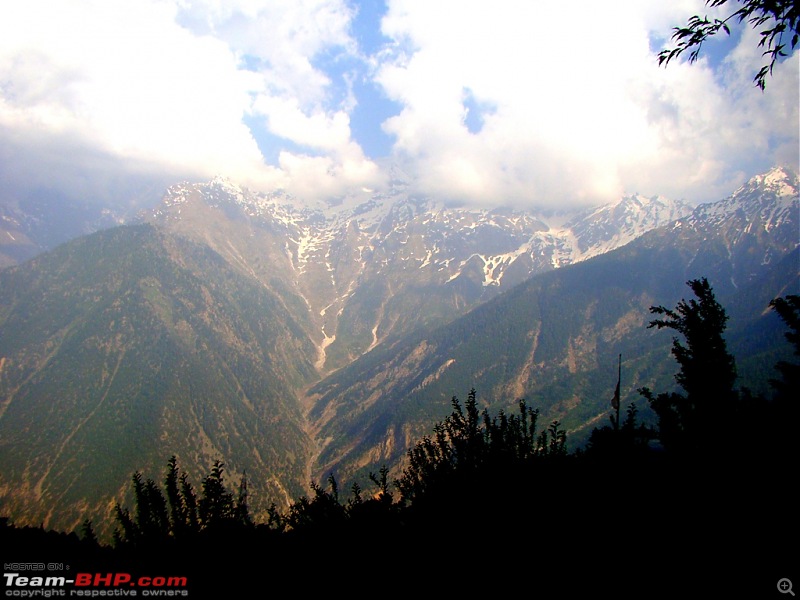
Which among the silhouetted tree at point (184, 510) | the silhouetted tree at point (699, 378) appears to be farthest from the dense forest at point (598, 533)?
the silhouetted tree at point (184, 510)

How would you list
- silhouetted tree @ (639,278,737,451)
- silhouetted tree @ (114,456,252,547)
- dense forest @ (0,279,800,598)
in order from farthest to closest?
1. silhouetted tree @ (114,456,252,547)
2. silhouetted tree @ (639,278,737,451)
3. dense forest @ (0,279,800,598)

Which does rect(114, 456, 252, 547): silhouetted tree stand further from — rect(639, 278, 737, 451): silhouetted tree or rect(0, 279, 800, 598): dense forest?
rect(639, 278, 737, 451): silhouetted tree

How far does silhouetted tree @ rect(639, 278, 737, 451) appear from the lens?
78.1 ft

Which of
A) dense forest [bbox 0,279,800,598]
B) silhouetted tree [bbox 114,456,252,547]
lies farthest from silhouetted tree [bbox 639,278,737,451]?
silhouetted tree [bbox 114,456,252,547]

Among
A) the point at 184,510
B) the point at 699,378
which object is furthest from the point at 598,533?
the point at 184,510

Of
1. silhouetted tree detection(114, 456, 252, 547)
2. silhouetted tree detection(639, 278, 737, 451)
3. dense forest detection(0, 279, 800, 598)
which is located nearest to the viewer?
dense forest detection(0, 279, 800, 598)

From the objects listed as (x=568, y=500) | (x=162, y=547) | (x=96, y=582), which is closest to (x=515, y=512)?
(x=568, y=500)

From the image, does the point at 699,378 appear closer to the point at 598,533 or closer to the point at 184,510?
the point at 598,533

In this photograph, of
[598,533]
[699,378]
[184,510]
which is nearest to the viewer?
[598,533]

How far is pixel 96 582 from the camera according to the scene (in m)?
19.5

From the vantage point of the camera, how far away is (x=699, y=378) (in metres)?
25.7

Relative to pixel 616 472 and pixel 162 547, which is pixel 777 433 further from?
pixel 162 547

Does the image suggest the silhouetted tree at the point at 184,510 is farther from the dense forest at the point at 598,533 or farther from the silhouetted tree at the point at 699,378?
the silhouetted tree at the point at 699,378

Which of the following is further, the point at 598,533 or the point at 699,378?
the point at 699,378
